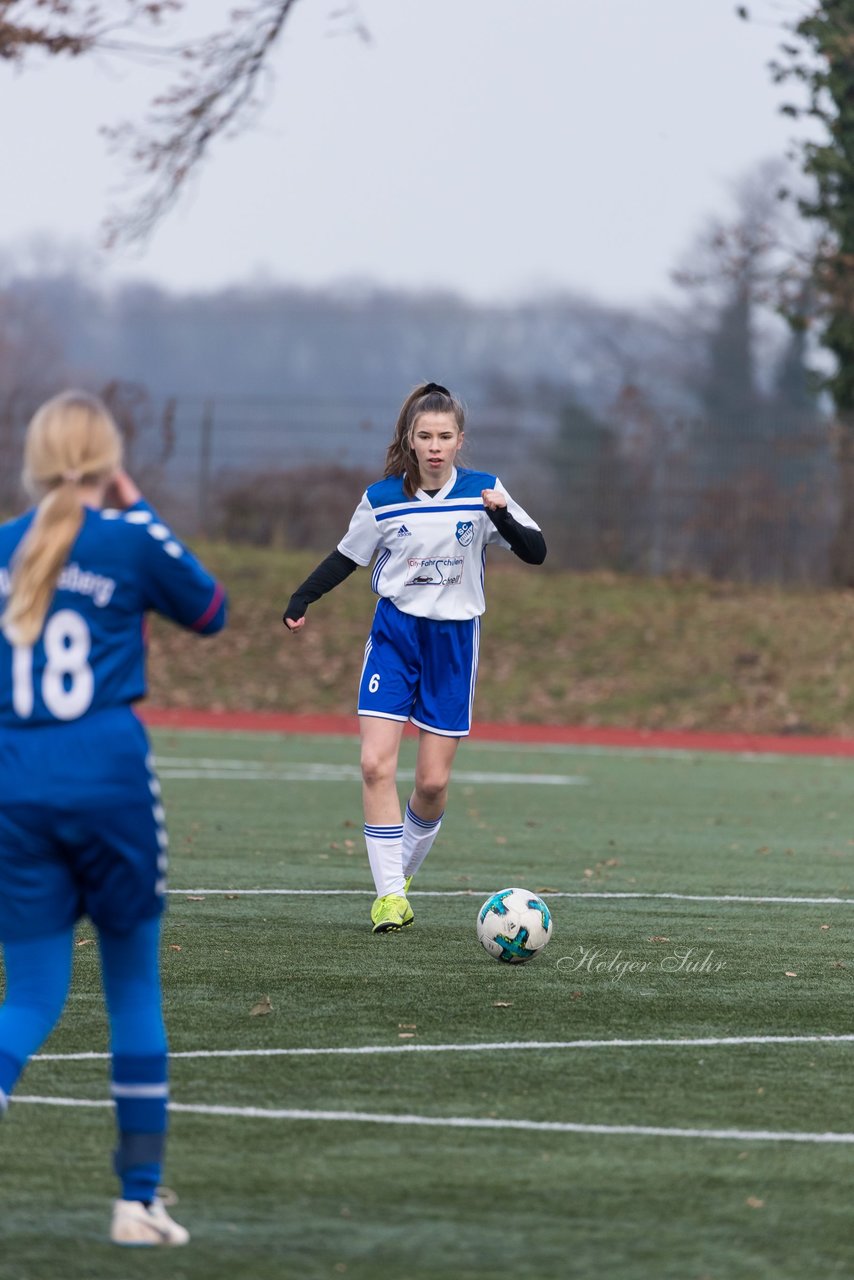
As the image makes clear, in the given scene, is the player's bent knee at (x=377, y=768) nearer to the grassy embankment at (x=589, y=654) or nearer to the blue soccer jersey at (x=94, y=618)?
the blue soccer jersey at (x=94, y=618)

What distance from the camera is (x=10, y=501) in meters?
31.9

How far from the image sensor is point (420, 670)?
8.35m

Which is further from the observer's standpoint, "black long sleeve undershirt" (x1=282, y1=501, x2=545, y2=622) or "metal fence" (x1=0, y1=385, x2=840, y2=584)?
"metal fence" (x1=0, y1=385, x2=840, y2=584)

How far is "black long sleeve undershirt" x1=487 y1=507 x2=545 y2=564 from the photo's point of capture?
7.88m

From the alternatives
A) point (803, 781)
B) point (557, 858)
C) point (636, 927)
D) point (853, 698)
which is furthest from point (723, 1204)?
point (853, 698)

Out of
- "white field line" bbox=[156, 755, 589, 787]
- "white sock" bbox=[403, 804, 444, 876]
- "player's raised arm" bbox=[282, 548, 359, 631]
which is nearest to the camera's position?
"player's raised arm" bbox=[282, 548, 359, 631]

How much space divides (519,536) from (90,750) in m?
4.15

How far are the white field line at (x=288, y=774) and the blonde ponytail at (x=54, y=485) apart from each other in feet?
40.6

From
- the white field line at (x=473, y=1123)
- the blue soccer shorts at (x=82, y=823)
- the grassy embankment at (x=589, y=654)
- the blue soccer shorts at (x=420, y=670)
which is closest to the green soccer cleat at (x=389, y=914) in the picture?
the blue soccer shorts at (x=420, y=670)

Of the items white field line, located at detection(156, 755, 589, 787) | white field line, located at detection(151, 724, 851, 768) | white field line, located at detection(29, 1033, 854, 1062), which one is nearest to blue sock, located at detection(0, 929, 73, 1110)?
white field line, located at detection(29, 1033, 854, 1062)

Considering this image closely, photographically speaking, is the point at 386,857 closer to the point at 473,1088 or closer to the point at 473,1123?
the point at 473,1088

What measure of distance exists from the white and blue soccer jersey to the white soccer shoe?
447 centimetres

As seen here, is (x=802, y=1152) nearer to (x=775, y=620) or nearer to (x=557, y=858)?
(x=557, y=858)

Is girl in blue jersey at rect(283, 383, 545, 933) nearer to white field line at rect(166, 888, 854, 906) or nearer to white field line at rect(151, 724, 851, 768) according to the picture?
white field line at rect(166, 888, 854, 906)
